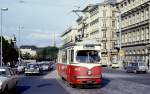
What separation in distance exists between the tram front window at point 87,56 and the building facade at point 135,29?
54.7 metres

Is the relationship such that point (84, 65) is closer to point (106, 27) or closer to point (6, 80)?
point (6, 80)

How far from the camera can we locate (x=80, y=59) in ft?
94.0

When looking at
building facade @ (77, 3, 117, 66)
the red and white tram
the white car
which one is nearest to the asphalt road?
the red and white tram

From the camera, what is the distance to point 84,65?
28031 millimetres

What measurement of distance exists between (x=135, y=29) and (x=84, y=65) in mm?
68156

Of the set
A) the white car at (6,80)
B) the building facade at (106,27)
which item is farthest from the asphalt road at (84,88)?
the building facade at (106,27)

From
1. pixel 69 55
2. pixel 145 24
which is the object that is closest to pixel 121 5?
pixel 145 24

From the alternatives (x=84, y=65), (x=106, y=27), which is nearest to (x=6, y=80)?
(x=84, y=65)

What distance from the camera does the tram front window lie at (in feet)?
93.8

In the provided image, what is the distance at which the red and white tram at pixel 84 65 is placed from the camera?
2803cm

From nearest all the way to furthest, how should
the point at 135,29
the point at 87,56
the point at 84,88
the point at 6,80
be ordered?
the point at 6,80 < the point at 87,56 < the point at 84,88 < the point at 135,29

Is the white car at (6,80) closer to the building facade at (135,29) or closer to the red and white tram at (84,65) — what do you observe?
the red and white tram at (84,65)

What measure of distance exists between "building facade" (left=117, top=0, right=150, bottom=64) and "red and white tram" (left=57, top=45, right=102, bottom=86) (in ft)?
179

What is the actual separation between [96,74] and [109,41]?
105 metres
